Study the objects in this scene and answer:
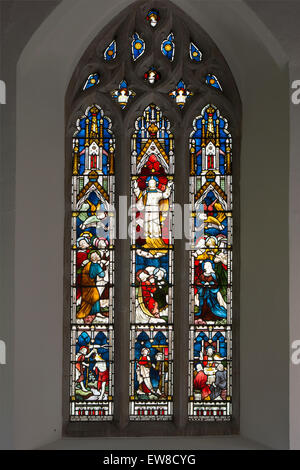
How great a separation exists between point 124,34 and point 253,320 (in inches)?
91.7

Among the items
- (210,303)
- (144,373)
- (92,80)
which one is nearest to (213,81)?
(92,80)

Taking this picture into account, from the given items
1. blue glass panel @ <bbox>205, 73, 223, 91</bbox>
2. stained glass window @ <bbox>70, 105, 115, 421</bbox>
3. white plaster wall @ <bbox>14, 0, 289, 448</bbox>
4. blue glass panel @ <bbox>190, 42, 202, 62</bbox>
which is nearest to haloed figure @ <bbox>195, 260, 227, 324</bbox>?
white plaster wall @ <bbox>14, 0, 289, 448</bbox>

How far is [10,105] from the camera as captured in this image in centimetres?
457

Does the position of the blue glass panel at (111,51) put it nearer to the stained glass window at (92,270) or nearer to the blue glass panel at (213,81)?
the stained glass window at (92,270)

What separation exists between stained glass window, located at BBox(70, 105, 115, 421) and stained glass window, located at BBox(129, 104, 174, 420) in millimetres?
180

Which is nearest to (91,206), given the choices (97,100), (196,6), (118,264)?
(118,264)

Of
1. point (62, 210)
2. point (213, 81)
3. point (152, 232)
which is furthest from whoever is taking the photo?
point (213, 81)

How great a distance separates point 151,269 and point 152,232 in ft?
0.91

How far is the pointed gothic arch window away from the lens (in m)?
5.11

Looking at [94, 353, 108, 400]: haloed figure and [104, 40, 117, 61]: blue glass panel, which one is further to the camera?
[104, 40, 117, 61]: blue glass panel

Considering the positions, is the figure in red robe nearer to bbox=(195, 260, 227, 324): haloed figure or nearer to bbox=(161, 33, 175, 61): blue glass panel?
bbox=(195, 260, 227, 324): haloed figure

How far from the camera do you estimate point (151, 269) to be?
5.19 m

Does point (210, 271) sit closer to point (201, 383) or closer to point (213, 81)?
point (201, 383)

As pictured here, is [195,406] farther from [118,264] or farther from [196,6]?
[196,6]
